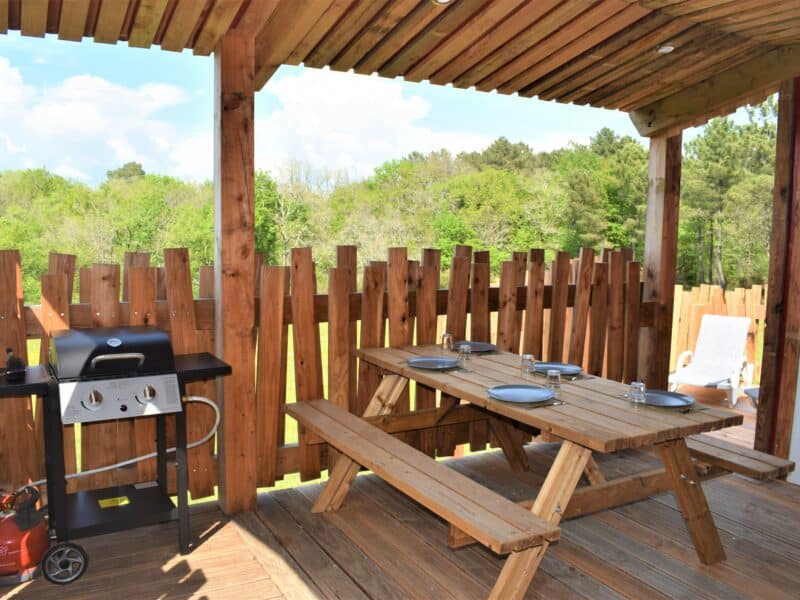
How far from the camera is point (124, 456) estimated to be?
3.39 meters

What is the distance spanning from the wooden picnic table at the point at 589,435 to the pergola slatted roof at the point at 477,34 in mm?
1608

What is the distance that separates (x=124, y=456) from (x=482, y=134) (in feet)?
91.3

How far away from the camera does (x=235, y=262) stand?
3.26 m

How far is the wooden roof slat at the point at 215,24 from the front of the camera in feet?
9.28

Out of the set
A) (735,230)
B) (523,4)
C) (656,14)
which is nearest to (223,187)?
(523,4)

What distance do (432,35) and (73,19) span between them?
62.7 inches

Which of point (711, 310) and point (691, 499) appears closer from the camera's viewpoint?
point (691, 499)

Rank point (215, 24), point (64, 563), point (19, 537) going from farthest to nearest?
point (215, 24) → point (64, 563) → point (19, 537)

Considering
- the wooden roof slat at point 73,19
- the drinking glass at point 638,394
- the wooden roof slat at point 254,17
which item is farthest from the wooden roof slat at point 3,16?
the drinking glass at point 638,394

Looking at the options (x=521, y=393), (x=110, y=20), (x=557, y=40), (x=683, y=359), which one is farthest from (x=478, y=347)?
(x=683, y=359)

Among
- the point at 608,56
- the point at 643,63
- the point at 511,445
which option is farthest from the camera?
the point at 511,445

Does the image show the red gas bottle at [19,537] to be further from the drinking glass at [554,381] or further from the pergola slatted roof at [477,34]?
the drinking glass at [554,381]

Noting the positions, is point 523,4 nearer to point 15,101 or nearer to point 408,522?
point 408,522

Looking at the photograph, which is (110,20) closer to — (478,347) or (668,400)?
(478,347)
